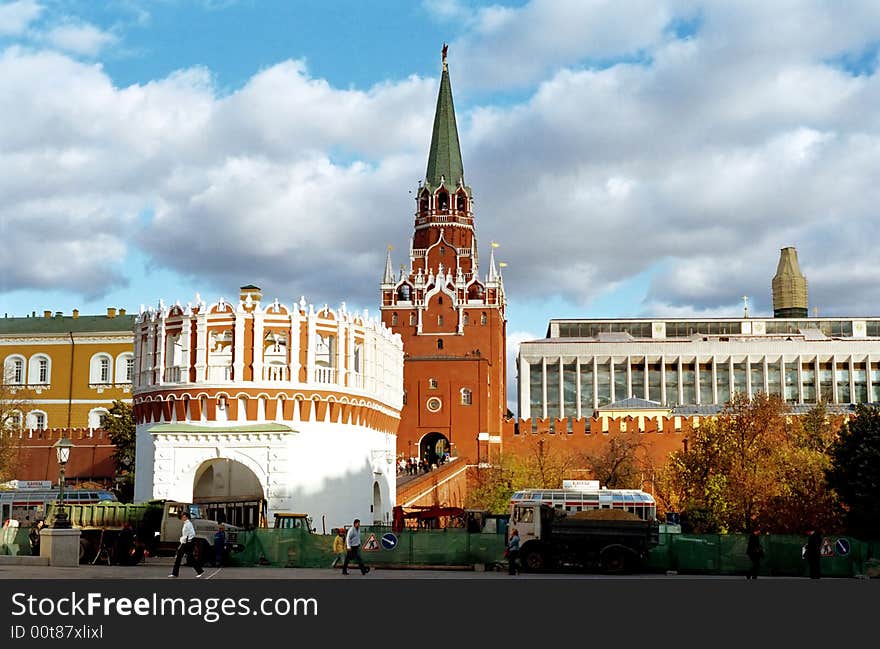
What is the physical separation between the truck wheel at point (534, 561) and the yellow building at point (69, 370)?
68.6 m

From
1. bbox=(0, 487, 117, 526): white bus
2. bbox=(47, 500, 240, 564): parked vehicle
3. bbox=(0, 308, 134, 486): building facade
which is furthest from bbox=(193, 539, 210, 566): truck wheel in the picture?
bbox=(0, 308, 134, 486): building facade

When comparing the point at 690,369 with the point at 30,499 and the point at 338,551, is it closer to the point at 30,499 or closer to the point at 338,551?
the point at 30,499

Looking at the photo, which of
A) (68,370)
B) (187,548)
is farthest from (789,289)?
(187,548)

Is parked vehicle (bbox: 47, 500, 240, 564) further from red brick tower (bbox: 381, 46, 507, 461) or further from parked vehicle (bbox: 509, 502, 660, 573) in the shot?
red brick tower (bbox: 381, 46, 507, 461)

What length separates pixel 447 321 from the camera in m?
104

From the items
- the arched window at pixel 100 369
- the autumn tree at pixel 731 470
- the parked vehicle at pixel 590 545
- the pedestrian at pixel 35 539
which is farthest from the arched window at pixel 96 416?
the parked vehicle at pixel 590 545

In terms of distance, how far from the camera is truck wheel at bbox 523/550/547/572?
34.4 meters

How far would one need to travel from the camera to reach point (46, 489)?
61.5 meters

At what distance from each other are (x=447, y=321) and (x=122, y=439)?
108 feet

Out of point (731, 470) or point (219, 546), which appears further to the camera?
point (731, 470)

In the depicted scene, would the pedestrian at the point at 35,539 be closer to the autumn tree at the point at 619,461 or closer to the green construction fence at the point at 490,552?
the green construction fence at the point at 490,552

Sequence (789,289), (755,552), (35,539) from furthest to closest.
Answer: (789,289), (35,539), (755,552)

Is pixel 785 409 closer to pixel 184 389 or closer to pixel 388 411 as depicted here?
pixel 388 411
